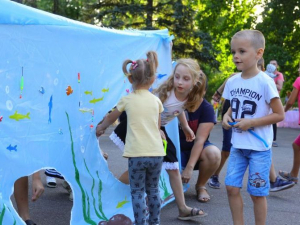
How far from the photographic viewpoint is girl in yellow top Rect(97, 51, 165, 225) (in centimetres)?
356

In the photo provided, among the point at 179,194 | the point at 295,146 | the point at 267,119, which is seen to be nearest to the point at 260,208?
the point at 267,119

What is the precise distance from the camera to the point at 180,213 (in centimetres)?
433

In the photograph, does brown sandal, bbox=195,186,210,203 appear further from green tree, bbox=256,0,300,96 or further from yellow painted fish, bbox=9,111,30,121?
green tree, bbox=256,0,300,96

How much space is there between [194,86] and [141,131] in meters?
0.97

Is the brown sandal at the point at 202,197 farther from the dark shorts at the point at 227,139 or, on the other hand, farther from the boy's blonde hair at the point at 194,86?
the boy's blonde hair at the point at 194,86

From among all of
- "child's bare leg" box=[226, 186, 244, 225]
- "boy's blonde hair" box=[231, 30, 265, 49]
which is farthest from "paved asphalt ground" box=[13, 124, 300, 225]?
"boy's blonde hair" box=[231, 30, 265, 49]

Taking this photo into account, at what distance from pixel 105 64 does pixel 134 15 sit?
17.4m

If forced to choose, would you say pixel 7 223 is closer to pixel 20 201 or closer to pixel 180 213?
pixel 20 201

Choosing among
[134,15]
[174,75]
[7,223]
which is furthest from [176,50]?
[7,223]

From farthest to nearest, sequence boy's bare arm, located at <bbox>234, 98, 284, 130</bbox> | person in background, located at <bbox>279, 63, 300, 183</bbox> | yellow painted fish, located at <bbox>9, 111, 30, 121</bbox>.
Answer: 1. person in background, located at <bbox>279, 63, 300, 183</bbox>
2. boy's bare arm, located at <bbox>234, 98, 284, 130</bbox>
3. yellow painted fish, located at <bbox>9, 111, 30, 121</bbox>

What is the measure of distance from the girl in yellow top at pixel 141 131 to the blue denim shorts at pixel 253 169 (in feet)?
1.77

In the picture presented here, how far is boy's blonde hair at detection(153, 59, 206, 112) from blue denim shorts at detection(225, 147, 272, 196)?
32.7 inches

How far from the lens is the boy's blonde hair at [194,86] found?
4242 mm

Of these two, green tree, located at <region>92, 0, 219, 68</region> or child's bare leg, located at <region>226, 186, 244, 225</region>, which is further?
green tree, located at <region>92, 0, 219, 68</region>
